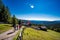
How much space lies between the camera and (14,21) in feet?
122

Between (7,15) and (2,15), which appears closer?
A: (2,15)

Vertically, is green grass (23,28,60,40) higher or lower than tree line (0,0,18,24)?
lower

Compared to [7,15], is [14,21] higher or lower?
lower

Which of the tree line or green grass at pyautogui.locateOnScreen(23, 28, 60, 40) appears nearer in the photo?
green grass at pyautogui.locateOnScreen(23, 28, 60, 40)

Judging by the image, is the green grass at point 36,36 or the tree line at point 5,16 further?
the tree line at point 5,16

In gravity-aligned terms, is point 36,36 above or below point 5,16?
below

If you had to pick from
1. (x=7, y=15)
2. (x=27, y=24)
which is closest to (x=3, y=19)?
(x=7, y=15)

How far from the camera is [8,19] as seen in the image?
40906mm

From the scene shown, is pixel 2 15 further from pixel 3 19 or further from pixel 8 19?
pixel 8 19

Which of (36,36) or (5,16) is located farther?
(5,16)

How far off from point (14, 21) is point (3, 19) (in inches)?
180

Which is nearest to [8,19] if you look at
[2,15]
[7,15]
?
[7,15]

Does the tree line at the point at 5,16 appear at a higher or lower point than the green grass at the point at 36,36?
higher

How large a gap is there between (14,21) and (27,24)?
5446 millimetres
